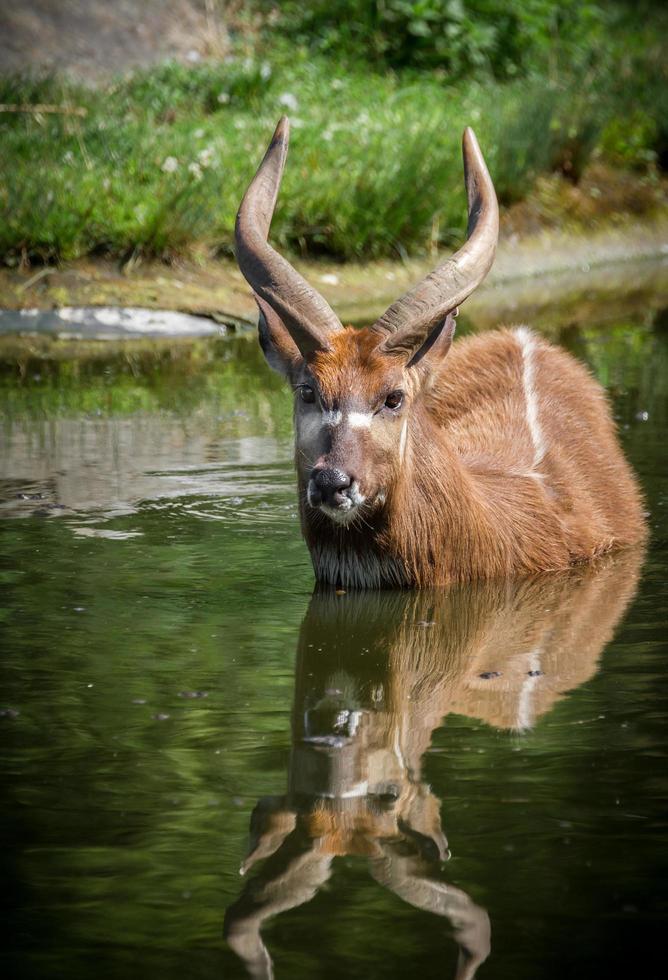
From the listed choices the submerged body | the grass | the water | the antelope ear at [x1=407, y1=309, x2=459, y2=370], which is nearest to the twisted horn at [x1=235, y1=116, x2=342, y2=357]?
the submerged body

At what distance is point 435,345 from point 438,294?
0.82 feet

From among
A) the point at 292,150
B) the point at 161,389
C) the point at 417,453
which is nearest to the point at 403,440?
the point at 417,453

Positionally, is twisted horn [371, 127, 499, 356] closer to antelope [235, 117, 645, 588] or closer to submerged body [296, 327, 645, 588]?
antelope [235, 117, 645, 588]

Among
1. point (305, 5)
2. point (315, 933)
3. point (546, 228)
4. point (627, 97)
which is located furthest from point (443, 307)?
point (305, 5)

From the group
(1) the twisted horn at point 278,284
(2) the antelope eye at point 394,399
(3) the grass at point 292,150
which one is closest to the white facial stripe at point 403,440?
(2) the antelope eye at point 394,399

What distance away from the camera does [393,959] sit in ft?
12.9

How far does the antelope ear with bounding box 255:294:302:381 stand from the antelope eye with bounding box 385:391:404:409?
484mm

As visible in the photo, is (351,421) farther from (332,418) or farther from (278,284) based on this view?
(278,284)

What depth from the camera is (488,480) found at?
24.7 ft

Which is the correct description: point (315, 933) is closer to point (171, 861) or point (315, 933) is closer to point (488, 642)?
point (171, 861)

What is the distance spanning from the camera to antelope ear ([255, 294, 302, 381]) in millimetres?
6961

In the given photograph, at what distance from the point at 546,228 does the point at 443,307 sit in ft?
34.4

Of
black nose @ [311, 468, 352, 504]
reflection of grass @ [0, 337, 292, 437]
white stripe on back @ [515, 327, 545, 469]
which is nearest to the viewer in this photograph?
black nose @ [311, 468, 352, 504]

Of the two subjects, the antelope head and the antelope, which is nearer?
the antelope head
